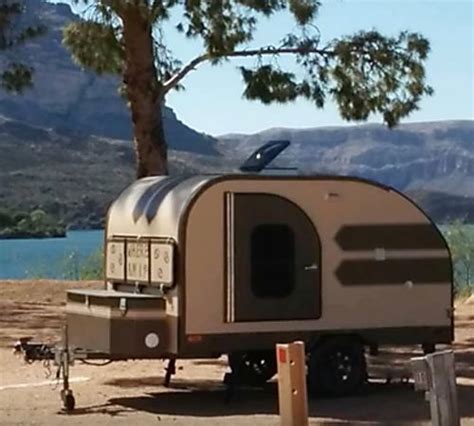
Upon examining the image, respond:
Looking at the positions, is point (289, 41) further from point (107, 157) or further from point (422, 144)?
point (107, 157)

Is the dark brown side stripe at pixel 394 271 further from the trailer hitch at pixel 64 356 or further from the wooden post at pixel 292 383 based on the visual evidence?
the wooden post at pixel 292 383

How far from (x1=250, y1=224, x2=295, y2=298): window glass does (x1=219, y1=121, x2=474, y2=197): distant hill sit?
2460 centimetres

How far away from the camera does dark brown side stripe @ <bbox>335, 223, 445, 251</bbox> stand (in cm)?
1441

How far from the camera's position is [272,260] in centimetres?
1403

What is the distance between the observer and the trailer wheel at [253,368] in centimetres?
1498

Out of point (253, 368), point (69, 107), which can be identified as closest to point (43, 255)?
point (253, 368)

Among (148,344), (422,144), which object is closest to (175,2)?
(148,344)

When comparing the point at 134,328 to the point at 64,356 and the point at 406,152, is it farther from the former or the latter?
the point at 406,152

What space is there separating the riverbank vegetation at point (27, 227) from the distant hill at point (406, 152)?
6.70m

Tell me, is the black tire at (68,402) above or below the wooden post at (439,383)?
below

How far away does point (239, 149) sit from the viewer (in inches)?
2031

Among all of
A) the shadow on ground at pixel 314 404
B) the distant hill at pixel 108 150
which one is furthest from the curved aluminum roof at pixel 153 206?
the distant hill at pixel 108 150

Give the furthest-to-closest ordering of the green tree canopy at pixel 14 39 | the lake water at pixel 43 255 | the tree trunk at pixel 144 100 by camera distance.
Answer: the lake water at pixel 43 255
the green tree canopy at pixel 14 39
the tree trunk at pixel 144 100

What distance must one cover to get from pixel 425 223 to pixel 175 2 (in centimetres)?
718
